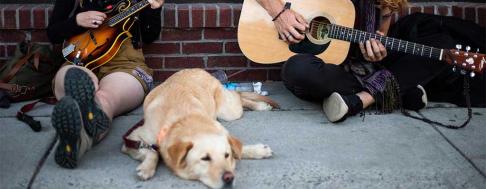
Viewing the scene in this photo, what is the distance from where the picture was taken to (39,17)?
13.8ft

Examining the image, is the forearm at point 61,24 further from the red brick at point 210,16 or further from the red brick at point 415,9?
the red brick at point 415,9

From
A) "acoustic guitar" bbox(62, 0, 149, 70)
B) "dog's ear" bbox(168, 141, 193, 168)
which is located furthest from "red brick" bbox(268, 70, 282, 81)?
"dog's ear" bbox(168, 141, 193, 168)

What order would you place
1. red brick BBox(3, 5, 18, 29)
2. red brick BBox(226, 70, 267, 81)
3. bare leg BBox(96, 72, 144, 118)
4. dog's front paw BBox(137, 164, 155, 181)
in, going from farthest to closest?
red brick BBox(226, 70, 267, 81), red brick BBox(3, 5, 18, 29), bare leg BBox(96, 72, 144, 118), dog's front paw BBox(137, 164, 155, 181)

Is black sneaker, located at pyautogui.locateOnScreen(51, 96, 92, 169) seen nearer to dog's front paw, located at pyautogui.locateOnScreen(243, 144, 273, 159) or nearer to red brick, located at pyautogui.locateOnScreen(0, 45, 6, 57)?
dog's front paw, located at pyautogui.locateOnScreen(243, 144, 273, 159)

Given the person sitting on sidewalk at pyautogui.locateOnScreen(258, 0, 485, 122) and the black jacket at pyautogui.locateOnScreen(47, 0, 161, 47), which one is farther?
the black jacket at pyautogui.locateOnScreen(47, 0, 161, 47)

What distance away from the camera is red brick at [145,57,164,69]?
4418 mm

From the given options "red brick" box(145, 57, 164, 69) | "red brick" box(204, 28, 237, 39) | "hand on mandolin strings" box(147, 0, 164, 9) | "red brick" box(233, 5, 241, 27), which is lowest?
"red brick" box(145, 57, 164, 69)

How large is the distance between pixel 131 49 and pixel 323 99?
4.30 ft

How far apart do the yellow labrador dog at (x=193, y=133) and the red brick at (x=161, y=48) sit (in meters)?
0.70

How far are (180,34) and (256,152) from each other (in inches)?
61.2

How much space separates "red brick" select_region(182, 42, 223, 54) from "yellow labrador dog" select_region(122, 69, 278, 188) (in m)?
0.68

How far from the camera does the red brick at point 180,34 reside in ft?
14.3

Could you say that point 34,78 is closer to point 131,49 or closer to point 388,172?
point 131,49

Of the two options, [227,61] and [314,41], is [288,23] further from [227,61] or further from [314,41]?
[227,61]
